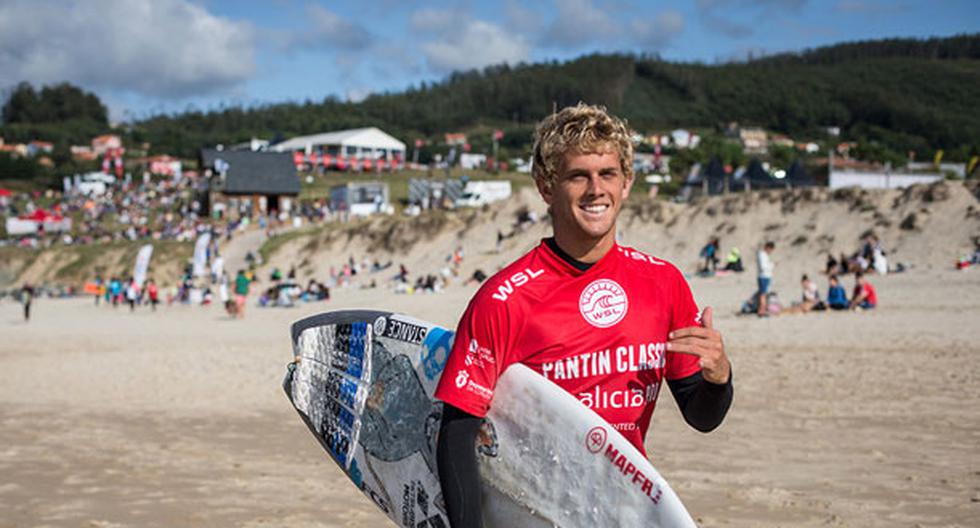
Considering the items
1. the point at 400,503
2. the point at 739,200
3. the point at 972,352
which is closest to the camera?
the point at 400,503

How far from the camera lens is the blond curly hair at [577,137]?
7.48 ft

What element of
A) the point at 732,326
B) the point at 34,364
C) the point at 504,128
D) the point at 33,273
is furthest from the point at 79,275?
the point at 504,128

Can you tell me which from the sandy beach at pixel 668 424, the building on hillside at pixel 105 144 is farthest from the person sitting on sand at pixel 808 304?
the building on hillside at pixel 105 144

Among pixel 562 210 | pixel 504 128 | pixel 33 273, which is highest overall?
pixel 504 128

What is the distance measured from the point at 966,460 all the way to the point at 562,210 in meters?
→ 5.45

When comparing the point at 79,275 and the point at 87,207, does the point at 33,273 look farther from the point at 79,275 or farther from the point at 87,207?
the point at 87,207

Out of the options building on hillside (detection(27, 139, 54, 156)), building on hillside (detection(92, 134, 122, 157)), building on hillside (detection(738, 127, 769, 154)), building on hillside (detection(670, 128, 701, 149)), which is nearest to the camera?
building on hillside (detection(27, 139, 54, 156))

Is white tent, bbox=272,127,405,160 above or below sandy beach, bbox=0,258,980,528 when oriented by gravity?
above

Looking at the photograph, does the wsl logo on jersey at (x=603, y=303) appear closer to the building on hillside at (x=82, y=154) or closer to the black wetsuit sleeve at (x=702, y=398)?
the black wetsuit sleeve at (x=702, y=398)

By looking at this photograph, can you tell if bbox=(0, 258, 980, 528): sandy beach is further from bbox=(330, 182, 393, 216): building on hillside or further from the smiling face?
bbox=(330, 182, 393, 216): building on hillside

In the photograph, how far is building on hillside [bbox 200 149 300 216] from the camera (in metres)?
60.5

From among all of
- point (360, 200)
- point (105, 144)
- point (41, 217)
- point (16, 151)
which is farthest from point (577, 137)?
point (105, 144)

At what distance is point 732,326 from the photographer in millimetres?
15797

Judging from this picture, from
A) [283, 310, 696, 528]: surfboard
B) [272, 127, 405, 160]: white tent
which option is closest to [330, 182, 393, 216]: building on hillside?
[272, 127, 405, 160]: white tent
